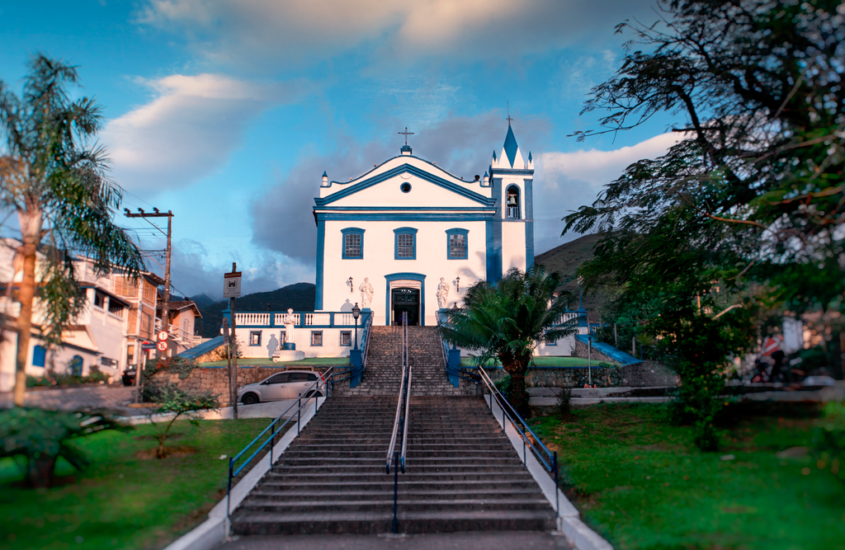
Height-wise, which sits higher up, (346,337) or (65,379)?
(346,337)

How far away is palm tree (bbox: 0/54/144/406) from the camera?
604 cm

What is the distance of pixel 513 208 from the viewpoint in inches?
1248

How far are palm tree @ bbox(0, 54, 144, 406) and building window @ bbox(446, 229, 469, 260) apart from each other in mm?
22694

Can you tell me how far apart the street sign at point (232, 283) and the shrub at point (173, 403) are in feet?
15.1

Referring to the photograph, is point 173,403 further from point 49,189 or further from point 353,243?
point 353,243

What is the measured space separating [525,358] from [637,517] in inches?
277

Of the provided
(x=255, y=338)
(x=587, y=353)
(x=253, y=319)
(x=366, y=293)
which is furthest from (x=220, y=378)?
(x=587, y=353)

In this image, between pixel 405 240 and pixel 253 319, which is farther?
pixel 405 240

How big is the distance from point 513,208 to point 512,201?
42 centimetres

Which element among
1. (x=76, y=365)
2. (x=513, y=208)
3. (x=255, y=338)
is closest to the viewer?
(x=76, y=365)

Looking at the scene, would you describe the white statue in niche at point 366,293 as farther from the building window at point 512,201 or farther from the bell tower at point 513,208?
the building window at point 512,201

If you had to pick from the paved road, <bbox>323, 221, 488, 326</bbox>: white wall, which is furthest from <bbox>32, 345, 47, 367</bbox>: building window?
<bbox>323, 221, 488, 326</bbox>: white wall

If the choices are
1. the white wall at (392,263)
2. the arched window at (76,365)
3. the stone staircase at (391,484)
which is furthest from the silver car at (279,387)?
the white wall at (392,263)

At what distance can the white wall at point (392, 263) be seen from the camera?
2816cm
